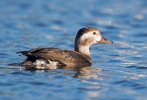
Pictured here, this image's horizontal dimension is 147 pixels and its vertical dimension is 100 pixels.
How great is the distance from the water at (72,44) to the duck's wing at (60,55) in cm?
32

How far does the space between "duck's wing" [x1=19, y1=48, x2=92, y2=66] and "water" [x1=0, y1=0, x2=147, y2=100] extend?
1.04 feet

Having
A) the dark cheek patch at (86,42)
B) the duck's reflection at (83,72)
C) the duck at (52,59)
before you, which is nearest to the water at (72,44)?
the duck's reflection at (83,72)

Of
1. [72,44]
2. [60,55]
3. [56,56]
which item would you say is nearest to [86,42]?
[60,55]

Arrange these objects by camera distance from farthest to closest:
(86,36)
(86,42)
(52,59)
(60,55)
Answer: (86,42) → (86,36) → (60,55) → (52,59)

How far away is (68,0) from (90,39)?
12583 millimetres

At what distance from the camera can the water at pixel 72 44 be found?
35.0 ft

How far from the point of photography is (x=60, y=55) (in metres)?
12.5

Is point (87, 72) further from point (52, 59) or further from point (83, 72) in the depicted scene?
point (52, 59)

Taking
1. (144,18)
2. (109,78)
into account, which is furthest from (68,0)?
(109,78)

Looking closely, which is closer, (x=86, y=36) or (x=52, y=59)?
(x=52, y=59)

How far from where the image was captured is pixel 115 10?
24359 mm

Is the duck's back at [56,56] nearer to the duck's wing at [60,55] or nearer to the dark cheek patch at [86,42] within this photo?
the duck's wing at [60,55]

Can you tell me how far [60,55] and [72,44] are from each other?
4.74 m

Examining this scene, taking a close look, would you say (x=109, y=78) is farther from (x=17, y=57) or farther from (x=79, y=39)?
(x=17, y=57)
